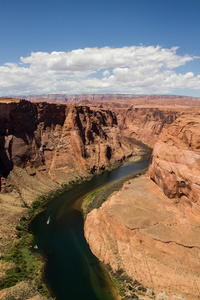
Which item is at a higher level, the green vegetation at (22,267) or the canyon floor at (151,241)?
the canyon floor at (151,241)

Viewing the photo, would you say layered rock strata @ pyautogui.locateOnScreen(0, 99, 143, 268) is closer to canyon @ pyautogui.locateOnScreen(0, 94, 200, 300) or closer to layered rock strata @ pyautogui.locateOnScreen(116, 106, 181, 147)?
canyon @ pyautogui.locateOnScreen(0, 94, 200, 300)

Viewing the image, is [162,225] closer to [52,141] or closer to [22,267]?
[22,267]

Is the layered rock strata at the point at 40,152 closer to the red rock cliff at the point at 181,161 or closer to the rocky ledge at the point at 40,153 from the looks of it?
the rocky ledge at the point at 40,153

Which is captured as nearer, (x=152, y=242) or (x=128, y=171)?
(x=152, y=242)

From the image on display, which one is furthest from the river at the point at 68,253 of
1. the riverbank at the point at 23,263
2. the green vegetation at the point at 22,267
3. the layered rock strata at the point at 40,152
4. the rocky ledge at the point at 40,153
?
the layered rock strata at the point at 40,152

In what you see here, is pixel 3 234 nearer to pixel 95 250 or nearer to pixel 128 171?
pixel 95 250

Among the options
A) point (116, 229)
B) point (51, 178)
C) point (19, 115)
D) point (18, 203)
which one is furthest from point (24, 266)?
point (19, 115)

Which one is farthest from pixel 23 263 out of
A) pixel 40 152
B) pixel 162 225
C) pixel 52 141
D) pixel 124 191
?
pixel 52 141
